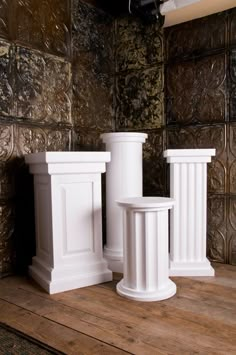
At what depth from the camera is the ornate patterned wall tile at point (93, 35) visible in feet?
8.25

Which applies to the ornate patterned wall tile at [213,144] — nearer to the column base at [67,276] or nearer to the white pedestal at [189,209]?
the white pedestal at [189,209]

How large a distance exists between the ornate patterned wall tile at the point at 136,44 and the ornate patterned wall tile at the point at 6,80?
1036 millimetres

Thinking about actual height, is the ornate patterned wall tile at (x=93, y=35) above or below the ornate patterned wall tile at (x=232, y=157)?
above

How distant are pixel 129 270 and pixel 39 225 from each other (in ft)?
2.18

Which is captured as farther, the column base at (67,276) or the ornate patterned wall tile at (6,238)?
the ornate patterned wall tile at (6,238)

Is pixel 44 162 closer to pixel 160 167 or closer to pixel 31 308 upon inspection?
pixel 31 308

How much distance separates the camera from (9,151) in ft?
6.97

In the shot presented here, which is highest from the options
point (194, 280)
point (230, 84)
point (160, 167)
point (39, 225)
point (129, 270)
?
point (230, 84)

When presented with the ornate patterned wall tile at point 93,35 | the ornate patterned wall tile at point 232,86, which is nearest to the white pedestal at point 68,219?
the ornate patterned wall tile at point 232,86

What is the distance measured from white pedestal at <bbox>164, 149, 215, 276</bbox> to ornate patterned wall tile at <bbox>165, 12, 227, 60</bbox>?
83 cm

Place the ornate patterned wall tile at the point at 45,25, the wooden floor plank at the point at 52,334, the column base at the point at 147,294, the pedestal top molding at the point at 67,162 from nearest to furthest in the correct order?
1. the wooden floor plank at the point at 52,334
2. the column base at the point at 147,294
3. the pedestal top molding at the point at 67,162
4. the ornate patterned wall tile at the point at 45,25

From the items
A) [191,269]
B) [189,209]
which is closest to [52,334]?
[191,269]

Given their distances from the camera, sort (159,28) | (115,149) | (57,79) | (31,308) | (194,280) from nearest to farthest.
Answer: (31,308)
(194,280)
(115,149)
(57,79)
(159,28)

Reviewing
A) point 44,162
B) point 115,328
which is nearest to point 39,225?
point 44,162
